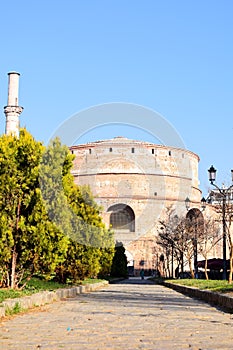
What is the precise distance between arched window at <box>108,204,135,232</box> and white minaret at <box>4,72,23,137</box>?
85.2 feet

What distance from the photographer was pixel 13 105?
108 ft

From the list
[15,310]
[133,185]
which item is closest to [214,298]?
[15,310]

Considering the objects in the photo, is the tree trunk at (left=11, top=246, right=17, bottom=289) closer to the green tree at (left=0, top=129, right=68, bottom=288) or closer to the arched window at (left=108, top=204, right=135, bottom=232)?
the green tree at (left=0, top=129, right=68, bottom=288)

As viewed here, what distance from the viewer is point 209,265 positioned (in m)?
33.8

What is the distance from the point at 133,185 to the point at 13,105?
26885mm

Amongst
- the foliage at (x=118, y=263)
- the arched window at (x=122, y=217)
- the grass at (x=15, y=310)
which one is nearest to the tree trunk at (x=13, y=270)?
the grass at (x=15, y=310)

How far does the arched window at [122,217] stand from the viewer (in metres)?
57.7

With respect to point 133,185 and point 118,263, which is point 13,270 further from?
point 133,185

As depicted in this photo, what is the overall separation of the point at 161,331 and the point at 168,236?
26627 mm

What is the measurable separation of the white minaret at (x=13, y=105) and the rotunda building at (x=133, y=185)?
970 inches

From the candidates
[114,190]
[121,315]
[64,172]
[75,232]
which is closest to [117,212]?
[114,190]

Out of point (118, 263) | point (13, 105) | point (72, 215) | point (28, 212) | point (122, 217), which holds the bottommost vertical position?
point (118, 263)

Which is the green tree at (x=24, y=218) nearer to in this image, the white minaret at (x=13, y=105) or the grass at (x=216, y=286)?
the grass at (x=216, y=286)

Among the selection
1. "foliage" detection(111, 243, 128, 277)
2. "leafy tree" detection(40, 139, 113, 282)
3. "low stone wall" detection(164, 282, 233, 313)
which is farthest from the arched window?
"low stone wall" detection(164, 282, 233, 313)
